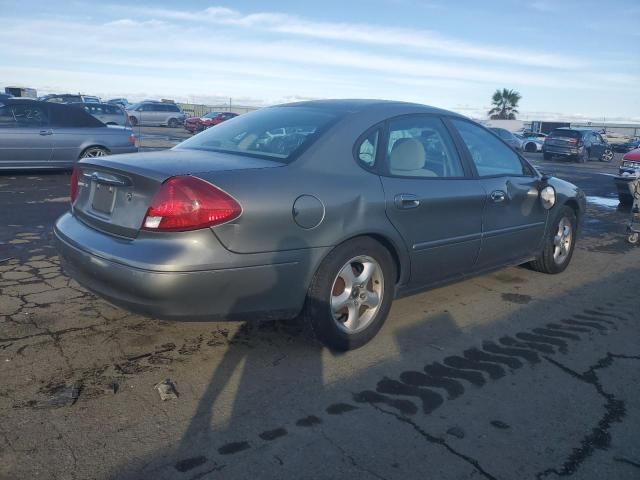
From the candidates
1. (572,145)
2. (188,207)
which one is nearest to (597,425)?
(188,207)

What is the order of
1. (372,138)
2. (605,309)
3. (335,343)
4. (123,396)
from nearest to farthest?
1. (123,396)
2. (335,343)
3. (372,138)
4. (605,309)

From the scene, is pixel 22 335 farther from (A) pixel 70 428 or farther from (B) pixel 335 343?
(B) pixel 335 343

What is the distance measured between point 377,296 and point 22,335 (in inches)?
90.0

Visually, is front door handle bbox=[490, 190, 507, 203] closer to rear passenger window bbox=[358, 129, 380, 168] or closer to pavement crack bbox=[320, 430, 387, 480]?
rear passenger window bbox=[358, 129, 380, 168]

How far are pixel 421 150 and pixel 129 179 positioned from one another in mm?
2015

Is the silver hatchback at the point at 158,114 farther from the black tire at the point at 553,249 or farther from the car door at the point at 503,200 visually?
the car door at the point at 503,200

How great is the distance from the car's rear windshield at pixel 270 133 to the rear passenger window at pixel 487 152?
127 cm

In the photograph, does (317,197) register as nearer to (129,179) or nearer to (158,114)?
(129,179)

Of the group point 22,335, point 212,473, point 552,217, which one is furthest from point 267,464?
point 552,217

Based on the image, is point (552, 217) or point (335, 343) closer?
point (335, 343)

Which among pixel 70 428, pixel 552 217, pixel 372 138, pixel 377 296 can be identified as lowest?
pixel 70 428

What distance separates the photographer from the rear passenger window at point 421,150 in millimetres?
3857

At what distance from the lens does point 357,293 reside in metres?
3.59

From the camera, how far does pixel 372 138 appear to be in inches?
147
